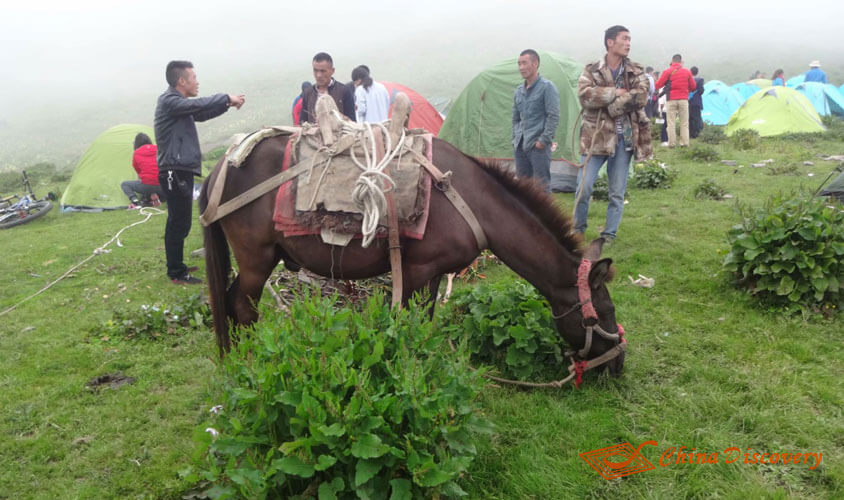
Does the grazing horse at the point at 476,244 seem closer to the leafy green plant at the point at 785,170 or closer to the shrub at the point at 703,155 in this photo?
the leafy green plant at the point at 785,170

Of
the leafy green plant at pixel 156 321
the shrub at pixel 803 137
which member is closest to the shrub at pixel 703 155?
the shrub at pixel 803 137

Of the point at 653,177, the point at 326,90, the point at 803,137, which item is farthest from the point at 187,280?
the point at 803,137

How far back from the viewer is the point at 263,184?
3113 millimetres

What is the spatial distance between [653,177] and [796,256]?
4.73 m

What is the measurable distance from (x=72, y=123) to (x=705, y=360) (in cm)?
4033

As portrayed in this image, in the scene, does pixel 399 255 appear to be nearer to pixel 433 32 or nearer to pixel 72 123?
pixel 72 123

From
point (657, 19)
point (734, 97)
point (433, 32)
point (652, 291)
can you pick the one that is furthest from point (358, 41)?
point (652, 291)

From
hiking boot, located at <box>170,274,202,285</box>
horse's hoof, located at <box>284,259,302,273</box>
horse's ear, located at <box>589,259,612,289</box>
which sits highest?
horse's ear, located at <box>589,259,612,289</box>

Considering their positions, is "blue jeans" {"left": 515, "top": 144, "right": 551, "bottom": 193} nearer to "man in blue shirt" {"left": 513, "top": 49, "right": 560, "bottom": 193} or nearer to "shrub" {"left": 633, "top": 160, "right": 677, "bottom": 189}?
"man in blue shirt" {"left": 513, "top": 49, "right": 560, "bottom": 193}

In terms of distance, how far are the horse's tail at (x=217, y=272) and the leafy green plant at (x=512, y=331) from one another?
160 centimetres

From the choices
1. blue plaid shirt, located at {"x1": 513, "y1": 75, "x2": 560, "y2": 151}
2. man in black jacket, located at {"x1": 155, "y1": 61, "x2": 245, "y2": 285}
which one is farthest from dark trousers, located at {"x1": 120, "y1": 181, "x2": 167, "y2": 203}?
blue plaid shirt, located at {"x1": 513, "y1": 75, "x2": 560, "y2": 151}

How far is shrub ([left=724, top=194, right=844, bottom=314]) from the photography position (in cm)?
377

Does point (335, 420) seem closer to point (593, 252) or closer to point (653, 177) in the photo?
point (593, 252)

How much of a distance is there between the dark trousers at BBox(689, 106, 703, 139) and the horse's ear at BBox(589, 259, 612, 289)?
1302 cm
